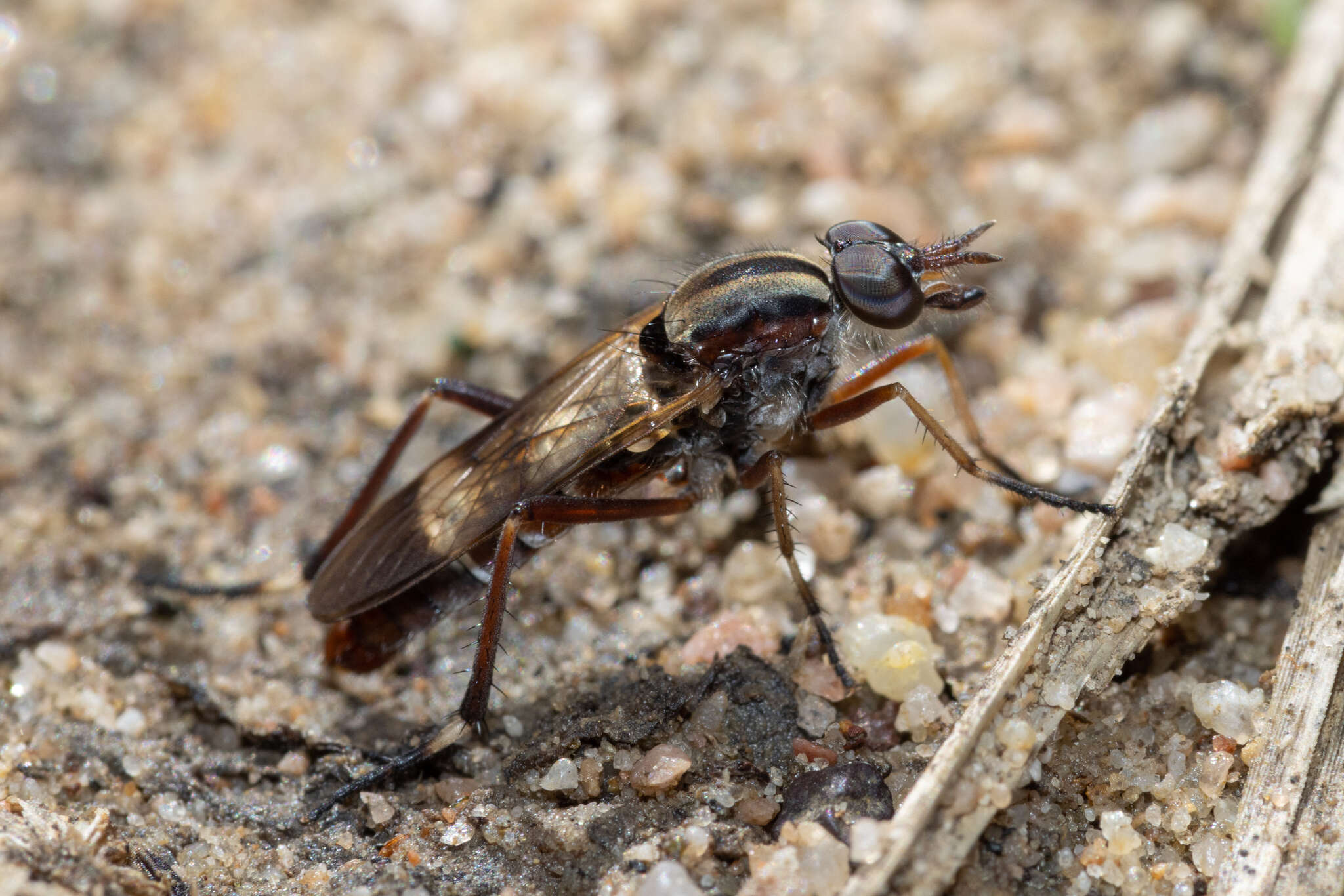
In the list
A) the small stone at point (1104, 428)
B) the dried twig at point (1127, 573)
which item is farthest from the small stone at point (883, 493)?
the dried twig at point (1127, 573)

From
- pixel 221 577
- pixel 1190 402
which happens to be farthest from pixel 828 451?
pixel 221 577

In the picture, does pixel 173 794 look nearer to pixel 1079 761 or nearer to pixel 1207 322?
pixel 1079 761

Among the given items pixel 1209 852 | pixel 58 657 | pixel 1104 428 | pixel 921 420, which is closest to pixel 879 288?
pixel 921 420

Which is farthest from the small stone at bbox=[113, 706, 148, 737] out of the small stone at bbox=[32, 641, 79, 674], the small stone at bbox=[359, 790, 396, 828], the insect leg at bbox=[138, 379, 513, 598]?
the small stone at bbox=[359, 790, 396, 828]

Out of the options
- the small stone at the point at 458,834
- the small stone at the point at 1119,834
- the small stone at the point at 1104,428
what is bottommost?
the small stone at the point at 1119,834

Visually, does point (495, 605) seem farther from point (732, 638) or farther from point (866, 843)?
point (866, 843)

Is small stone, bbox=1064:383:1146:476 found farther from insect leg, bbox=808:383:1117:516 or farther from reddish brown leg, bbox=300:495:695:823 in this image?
reddish brown leg, bbox=300:495:695:823

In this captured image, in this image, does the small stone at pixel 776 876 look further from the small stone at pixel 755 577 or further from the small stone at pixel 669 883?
the small stone at pixel 755 577
